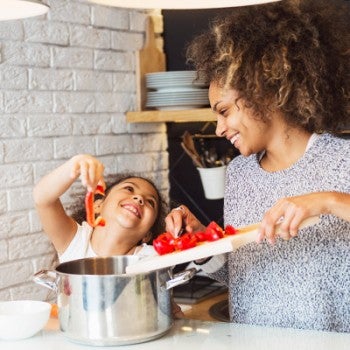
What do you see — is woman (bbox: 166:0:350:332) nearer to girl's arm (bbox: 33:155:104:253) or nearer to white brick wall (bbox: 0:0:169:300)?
girl's arm (bbox: 33:155:104:253)

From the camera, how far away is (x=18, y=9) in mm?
1471

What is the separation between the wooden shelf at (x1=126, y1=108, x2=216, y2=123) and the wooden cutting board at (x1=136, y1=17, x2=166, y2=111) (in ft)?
0.24

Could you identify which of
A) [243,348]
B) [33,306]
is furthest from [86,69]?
[243,348]

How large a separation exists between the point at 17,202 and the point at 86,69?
0.60 metres

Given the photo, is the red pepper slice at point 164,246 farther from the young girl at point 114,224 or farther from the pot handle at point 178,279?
the young girl at point 114,224

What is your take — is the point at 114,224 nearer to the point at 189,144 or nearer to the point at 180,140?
the point at 189,144

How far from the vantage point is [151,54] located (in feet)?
10.3

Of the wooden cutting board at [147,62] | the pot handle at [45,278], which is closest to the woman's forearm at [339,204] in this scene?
the pot handle at [45,278]

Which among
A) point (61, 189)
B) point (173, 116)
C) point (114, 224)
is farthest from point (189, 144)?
point (61, 189)

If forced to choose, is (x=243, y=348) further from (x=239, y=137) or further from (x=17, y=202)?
(x=17, y=202)

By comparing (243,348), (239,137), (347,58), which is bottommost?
(243,348)

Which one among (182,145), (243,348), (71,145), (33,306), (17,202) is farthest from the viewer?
(182,145)

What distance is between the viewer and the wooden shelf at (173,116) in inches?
111

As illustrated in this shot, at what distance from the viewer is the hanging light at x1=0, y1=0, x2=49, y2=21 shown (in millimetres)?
1435
